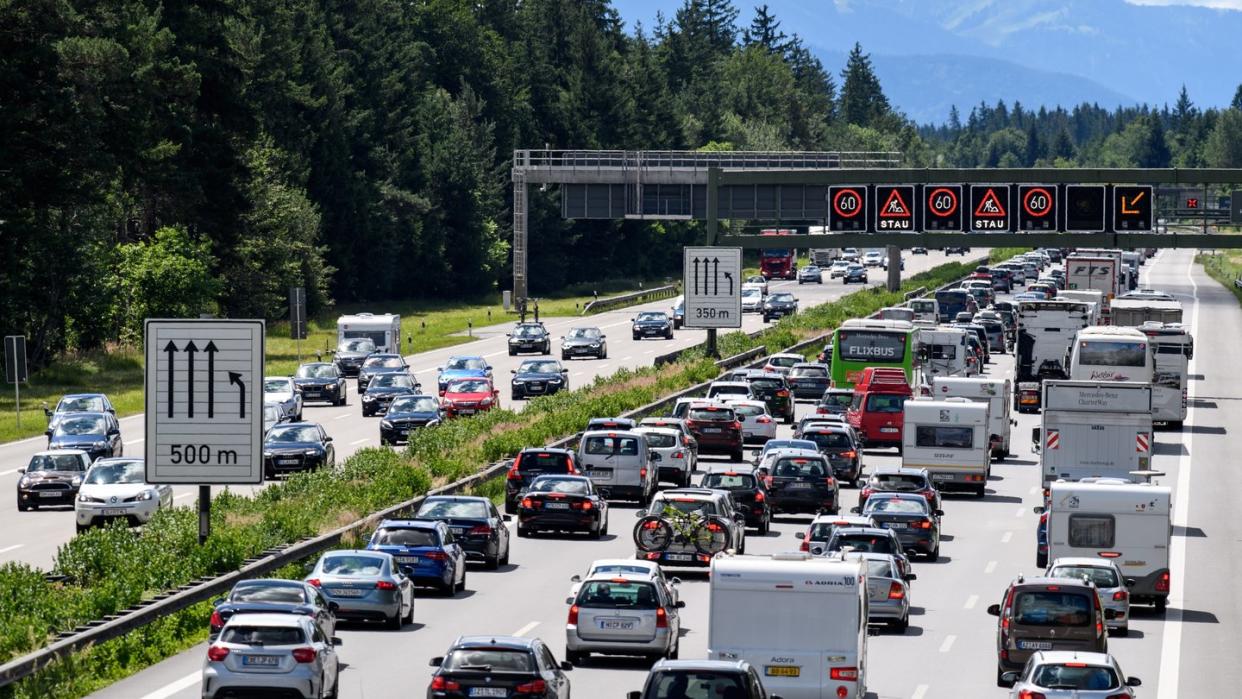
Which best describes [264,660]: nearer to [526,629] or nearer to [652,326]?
[526,629]

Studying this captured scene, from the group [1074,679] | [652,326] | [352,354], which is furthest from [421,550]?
[652,326]

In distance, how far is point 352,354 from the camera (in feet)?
267

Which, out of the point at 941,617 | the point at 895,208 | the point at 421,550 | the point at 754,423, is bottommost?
the point at 941,617

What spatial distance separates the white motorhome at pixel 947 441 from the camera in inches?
2092

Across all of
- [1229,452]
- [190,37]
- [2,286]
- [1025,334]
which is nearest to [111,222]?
[190,37]

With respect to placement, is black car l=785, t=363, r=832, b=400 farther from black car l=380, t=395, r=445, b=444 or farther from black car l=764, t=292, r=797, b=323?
black car l=764, t=292, r=797, b=323

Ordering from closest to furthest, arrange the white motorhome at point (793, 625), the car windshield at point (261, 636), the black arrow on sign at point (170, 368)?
the car windshield at point (261, 636)
the white motorhome at point (793, 625)
the black arrow on sign at point (170, 368)

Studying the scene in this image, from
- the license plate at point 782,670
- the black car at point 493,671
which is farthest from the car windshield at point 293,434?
the black car at point 493,671

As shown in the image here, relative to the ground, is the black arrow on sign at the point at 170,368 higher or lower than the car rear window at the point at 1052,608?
higher

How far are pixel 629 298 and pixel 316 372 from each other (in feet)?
211

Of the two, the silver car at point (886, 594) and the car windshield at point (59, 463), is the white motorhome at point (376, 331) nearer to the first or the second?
Result: the car windshield at point (59, 463)

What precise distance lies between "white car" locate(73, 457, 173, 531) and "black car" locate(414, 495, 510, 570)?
19.8ft

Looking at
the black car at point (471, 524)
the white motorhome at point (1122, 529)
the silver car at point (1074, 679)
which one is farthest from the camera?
the black car at point (471, 524)

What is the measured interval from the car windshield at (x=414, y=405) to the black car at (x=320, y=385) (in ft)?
37.5
